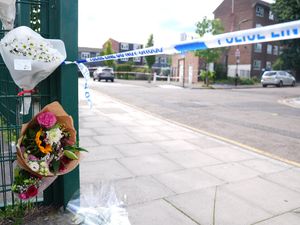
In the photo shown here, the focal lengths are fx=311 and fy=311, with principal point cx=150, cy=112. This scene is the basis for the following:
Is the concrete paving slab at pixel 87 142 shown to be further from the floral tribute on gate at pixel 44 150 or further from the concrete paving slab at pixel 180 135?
the floral tribute on gate at pixel 44 150

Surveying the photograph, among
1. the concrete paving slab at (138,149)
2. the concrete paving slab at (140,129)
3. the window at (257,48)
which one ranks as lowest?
the concrete paving slab at (138,149)

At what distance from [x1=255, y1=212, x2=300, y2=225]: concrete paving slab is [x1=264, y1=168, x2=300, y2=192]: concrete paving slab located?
0.83m

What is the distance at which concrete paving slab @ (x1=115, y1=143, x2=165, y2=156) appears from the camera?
5.29 metres

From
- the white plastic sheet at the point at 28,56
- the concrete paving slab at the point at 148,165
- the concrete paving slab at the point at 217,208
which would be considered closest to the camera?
the white plastic sheet at the point at 28,56

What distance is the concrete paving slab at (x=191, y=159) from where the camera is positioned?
481 cm

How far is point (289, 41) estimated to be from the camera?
37.2 m

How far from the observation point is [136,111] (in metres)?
10.4

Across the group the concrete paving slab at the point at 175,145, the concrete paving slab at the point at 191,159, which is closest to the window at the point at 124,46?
the concrete paving slab at the point at 175,145

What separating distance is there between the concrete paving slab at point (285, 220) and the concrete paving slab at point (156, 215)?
77 centimetres

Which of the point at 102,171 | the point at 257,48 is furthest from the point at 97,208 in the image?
the point at 257,48

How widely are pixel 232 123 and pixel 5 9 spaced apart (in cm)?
748

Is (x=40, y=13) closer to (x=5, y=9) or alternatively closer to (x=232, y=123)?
(x=5, y=9)

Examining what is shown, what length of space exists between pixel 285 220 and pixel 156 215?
129 cm

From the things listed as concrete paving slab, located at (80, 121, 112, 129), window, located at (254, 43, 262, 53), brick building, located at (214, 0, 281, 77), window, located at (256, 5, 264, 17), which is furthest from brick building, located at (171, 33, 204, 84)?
concrete paving slab, located at (80, 121, 112, 129)
